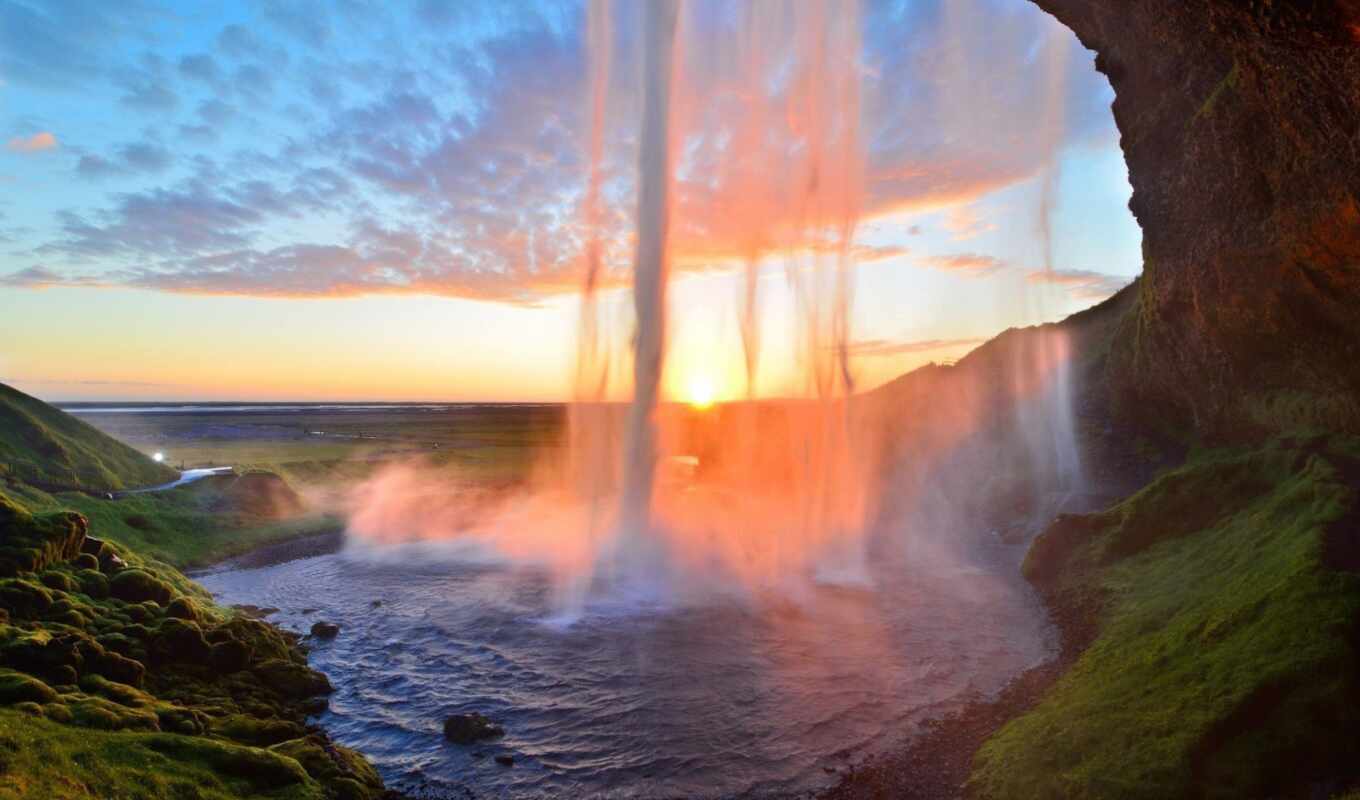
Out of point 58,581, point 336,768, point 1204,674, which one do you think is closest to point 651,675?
point 336,768

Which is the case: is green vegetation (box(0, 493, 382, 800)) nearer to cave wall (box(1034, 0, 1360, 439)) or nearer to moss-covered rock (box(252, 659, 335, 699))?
moss-covered rock (box(252, 659, 335, 699))

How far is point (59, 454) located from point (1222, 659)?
72953mm

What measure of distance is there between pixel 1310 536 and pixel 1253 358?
1780 centimetres

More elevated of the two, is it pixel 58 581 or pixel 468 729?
pixel 58 581

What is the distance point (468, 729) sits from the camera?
2267cm

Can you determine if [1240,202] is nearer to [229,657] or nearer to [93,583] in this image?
[229,657]

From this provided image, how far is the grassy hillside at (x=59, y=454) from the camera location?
48828mm

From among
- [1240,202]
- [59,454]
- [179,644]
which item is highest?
[1240,202]

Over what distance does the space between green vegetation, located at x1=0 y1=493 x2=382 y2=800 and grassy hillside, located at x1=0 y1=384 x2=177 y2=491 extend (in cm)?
2952

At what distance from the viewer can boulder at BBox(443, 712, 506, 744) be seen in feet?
73.9

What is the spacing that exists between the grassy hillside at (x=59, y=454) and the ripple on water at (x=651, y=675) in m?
20.9

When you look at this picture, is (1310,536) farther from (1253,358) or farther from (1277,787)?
(1253,358)

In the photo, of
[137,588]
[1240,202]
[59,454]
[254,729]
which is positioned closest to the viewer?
[254,729]

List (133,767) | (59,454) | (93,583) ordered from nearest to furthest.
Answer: (133,767), (93,583), (59,454)
